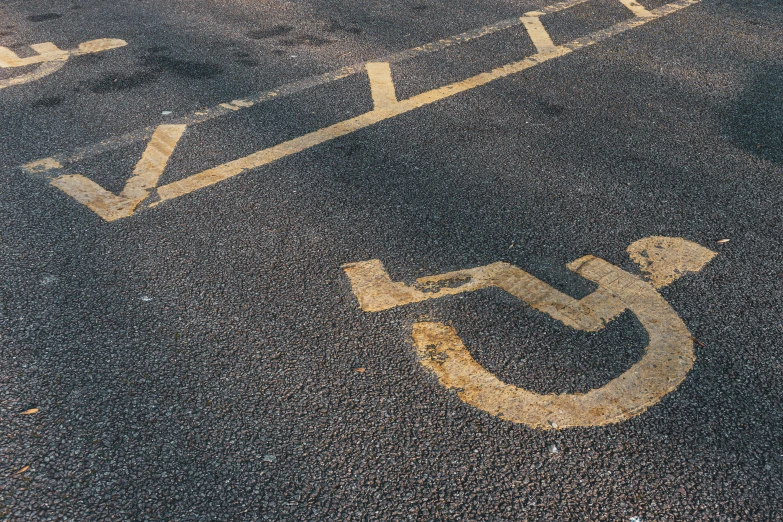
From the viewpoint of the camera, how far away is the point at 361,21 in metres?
6.48

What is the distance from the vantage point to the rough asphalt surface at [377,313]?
2.18 meters

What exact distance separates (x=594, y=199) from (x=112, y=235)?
251cm

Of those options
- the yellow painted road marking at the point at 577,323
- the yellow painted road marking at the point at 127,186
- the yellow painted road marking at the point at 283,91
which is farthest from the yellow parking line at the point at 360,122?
the yellow painted road marking at the point at 577,323

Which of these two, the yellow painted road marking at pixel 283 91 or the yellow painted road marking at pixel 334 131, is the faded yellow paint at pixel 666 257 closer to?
the yellow painted road marking at pixel 334 131

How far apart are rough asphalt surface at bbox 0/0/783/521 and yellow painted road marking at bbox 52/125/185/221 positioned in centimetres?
7

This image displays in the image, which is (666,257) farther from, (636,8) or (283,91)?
(636,8)

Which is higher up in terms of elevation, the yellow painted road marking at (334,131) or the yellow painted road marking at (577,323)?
the yellow painted road marking at (334,131)

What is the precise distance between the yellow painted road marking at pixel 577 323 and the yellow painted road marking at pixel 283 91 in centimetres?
205

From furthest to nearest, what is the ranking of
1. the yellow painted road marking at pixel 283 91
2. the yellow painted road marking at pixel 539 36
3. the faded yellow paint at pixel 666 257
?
the yellow painted road marking at pixel 539 36
the yellow painted road marking at pixel 283 91
the faded yellow paint at pixel 666 257

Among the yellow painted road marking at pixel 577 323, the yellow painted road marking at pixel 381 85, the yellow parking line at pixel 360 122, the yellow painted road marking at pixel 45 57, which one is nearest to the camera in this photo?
the yellow painted road marking at pixel 577 323

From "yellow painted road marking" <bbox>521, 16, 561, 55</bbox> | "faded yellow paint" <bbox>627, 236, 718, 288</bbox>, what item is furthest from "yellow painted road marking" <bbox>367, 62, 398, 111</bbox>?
"faded yellow paint" <bbox>627, 236, 718, 288</bbox>

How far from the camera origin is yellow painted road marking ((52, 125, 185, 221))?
3613 mm

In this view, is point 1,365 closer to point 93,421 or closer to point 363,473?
point 93,421

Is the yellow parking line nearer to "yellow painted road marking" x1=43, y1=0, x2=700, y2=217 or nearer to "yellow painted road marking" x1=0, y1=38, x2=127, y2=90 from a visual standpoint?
"yellow painted road marking" x1=43, y1=0, x2=700, y2=217
